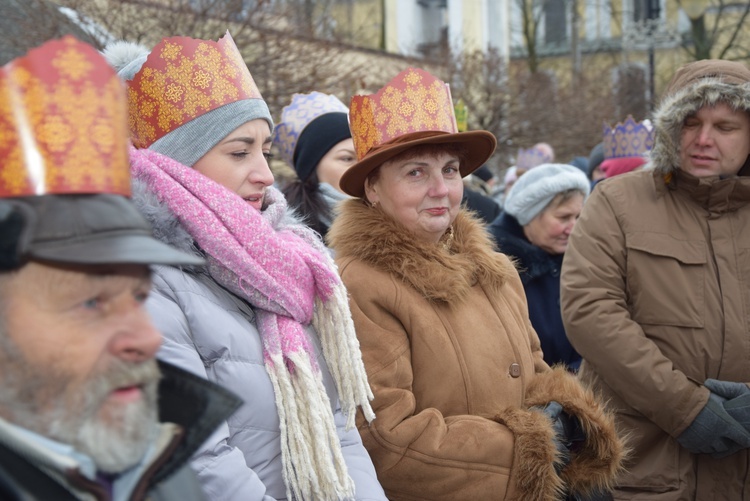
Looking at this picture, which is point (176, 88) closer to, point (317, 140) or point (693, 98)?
point (317, 140)

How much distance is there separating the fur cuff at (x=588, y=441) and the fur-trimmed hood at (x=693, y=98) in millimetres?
1281

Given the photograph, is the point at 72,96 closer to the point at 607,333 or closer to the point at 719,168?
the point at 607,333

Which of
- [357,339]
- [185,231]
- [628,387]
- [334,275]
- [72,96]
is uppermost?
[72,96]

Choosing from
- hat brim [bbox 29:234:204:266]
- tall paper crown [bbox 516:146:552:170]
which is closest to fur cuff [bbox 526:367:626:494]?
hat brim [bbox 29:234:204:266]

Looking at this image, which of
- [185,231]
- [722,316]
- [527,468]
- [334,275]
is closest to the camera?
[185,231]

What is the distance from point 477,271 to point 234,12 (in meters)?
4.53

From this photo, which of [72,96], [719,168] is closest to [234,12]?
[719,168]

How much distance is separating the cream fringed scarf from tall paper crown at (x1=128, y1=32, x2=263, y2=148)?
19 cm

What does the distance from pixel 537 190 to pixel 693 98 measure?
1.27m

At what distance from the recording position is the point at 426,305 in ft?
10.0

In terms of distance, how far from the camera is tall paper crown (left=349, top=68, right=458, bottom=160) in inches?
131

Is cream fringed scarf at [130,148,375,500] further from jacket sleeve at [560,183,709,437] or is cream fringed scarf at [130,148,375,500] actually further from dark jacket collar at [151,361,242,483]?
→ jacket sleeve at [560,183,709,437]

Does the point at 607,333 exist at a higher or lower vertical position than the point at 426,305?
lower

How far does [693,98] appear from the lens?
3.96 metres
